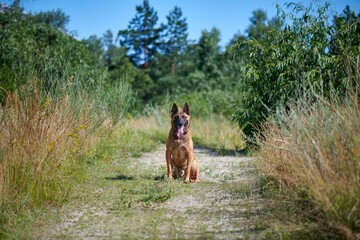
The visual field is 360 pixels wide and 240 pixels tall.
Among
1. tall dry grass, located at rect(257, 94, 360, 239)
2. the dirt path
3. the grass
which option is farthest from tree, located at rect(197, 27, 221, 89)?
tall dry grass, located at rect(257, 94, 360, 239)

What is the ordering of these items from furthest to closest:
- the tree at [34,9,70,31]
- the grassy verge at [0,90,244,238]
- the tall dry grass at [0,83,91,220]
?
the tree at [34,9,70,31]
the tall dry grass at [0,83,91,220]
the grassy verge at [0,90,244,238]

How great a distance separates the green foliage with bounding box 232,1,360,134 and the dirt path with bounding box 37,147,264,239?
221 centimetres

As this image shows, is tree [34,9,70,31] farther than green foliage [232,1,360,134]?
Yes

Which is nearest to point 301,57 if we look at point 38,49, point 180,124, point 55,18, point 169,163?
point 180,124

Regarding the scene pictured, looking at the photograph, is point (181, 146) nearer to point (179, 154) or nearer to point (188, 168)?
point (179, 154)

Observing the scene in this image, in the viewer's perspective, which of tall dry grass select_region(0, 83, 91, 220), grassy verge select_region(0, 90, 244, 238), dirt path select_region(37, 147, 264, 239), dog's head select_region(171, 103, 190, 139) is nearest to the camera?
dirt path select_region(37, 147, 264, 239)

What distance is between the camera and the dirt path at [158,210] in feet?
11.1

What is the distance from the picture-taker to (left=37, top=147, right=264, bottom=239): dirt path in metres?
3.39

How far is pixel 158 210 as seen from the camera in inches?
163

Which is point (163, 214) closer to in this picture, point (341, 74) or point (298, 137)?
point (298, 137)

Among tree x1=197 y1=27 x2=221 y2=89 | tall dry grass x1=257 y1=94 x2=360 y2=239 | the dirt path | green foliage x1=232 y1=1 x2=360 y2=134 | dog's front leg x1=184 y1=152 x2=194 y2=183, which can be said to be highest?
tree x1=197 y1=27 x2=221 y2=89

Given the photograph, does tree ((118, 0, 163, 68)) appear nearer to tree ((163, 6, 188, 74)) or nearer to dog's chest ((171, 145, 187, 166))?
tree ((163, 6, 188, 74))

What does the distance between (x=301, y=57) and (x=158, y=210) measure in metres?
4.98

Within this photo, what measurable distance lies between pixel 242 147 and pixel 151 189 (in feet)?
19.5
